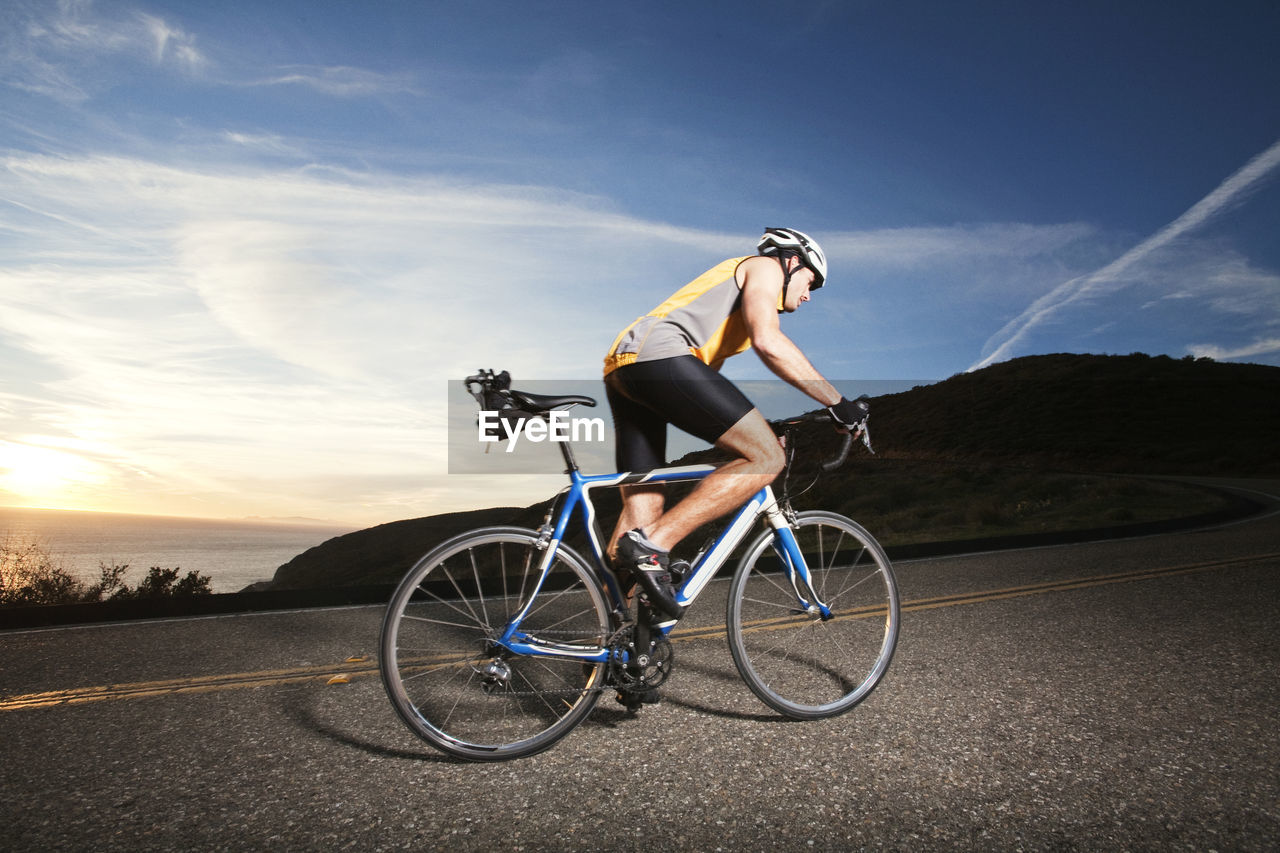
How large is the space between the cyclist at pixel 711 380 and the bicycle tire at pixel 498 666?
0.93 ft

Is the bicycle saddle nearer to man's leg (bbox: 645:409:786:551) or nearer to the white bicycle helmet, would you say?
man's leg (bbox: 645:409:786:551)

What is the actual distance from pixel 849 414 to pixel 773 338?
0.46m

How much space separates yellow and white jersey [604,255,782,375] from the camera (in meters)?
2.98

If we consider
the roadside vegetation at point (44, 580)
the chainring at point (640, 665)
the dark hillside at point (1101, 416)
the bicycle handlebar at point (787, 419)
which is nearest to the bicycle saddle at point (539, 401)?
the bicycle handlebar at point (787, 419)

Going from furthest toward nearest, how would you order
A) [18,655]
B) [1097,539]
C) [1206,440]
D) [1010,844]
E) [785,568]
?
[1206,440] → [1097,539] → [18,655] → [785,568] → [1010,844]

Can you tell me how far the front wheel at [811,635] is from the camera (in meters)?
3.09

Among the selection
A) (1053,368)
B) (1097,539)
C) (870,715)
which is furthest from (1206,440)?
(870,715)

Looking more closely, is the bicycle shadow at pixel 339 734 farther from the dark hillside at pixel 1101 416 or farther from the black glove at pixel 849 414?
the dark hillside at pixel 1101 416

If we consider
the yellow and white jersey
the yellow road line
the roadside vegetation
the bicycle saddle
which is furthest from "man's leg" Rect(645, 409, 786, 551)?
the roadside vegetation

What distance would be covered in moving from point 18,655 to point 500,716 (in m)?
3.62

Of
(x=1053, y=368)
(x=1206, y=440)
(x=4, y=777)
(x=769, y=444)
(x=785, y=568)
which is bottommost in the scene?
(x=4, y=777)

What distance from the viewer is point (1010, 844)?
213cm

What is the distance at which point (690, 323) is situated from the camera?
3043mm

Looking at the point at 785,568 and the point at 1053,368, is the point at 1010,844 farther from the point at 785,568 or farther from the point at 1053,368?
the point at 1053,368
